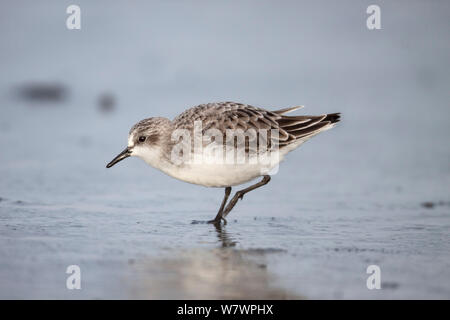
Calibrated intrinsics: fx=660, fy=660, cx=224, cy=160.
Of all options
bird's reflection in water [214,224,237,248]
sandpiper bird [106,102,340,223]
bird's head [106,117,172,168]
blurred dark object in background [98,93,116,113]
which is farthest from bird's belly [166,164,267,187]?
blurred dark object in background [98,93,116,113]

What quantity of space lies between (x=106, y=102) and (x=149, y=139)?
6.94 meters

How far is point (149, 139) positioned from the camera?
7.47 m

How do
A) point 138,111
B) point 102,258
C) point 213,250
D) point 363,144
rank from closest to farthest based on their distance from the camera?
1. point 102,258
2. point 213,250
3. point 363,144
4. point 138,111

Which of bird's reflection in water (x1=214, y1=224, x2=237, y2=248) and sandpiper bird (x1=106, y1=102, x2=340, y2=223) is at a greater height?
sandpiper bird (x1=106, y1=102, x2=340, y2=223)

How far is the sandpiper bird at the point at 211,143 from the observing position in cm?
726

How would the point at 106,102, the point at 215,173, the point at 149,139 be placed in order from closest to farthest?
the point at 215,173 → the point at 149,139 → the point at 106,102

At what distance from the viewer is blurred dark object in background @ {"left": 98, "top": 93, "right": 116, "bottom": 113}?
13867 millimetres

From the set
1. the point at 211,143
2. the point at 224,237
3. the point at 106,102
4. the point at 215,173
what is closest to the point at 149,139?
the point at 211,143

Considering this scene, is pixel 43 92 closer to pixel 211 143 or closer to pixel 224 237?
pixel 211 143

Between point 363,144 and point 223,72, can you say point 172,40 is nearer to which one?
point 223,72

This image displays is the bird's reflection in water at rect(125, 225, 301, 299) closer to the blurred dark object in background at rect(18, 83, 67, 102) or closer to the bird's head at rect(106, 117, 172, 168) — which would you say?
the bird's head at rect(106, 117, 172, 168)
